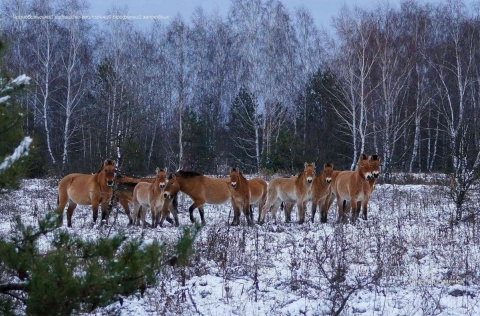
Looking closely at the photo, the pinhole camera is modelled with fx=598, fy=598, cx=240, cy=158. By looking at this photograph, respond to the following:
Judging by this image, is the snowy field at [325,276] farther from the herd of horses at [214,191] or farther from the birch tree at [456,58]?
the birch tree at [456,58]

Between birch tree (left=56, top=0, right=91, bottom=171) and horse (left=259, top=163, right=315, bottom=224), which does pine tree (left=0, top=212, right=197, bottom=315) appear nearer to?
horse (left=259, top=163, right=315, bottom=224)

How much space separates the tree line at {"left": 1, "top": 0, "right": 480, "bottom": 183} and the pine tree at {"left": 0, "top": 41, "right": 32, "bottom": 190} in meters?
22.0

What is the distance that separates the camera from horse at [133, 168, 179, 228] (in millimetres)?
14570

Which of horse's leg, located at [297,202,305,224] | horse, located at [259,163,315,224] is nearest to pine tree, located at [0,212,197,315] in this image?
horse, located at [259,163,315,224]

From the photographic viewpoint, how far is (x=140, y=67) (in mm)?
38031

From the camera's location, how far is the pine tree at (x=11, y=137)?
4.44 metres

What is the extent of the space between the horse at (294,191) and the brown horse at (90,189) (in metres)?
3.84

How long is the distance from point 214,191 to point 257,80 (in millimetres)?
18688

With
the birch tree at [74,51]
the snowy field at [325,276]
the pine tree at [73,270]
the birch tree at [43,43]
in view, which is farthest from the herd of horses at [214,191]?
the birch tree at [43,43]

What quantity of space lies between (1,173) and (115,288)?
119 centimetres

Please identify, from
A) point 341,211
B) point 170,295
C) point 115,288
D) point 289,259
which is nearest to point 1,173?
point 115,288

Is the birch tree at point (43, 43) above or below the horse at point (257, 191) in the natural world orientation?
above

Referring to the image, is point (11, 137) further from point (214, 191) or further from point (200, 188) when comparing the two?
point (214, 191)

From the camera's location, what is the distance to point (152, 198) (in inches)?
574
